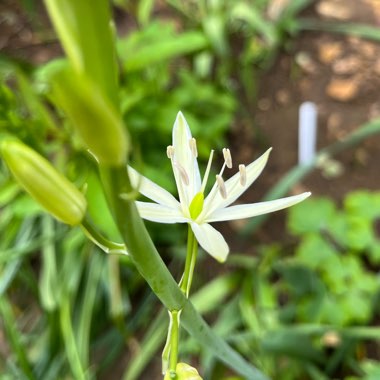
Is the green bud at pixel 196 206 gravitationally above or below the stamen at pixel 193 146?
below

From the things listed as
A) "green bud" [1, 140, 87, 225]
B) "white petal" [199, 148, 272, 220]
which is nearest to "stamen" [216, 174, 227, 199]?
"white petal" [199, 148, 272, 220]

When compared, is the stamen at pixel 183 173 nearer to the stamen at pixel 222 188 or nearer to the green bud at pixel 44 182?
the stamen at pixel 222 188

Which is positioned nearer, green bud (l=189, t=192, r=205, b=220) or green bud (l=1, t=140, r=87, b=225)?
green bud (l=1, t=140, r=87, b=225)

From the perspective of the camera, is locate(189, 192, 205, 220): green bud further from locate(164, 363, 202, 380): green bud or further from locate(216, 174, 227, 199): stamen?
locate(164, 363, 202, 380): green bud

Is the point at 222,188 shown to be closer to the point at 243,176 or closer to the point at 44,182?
the point at 243,176

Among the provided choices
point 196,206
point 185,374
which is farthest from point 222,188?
point 185,374

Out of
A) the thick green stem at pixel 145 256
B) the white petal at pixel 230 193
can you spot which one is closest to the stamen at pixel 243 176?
the white petal at pixel 230 193
